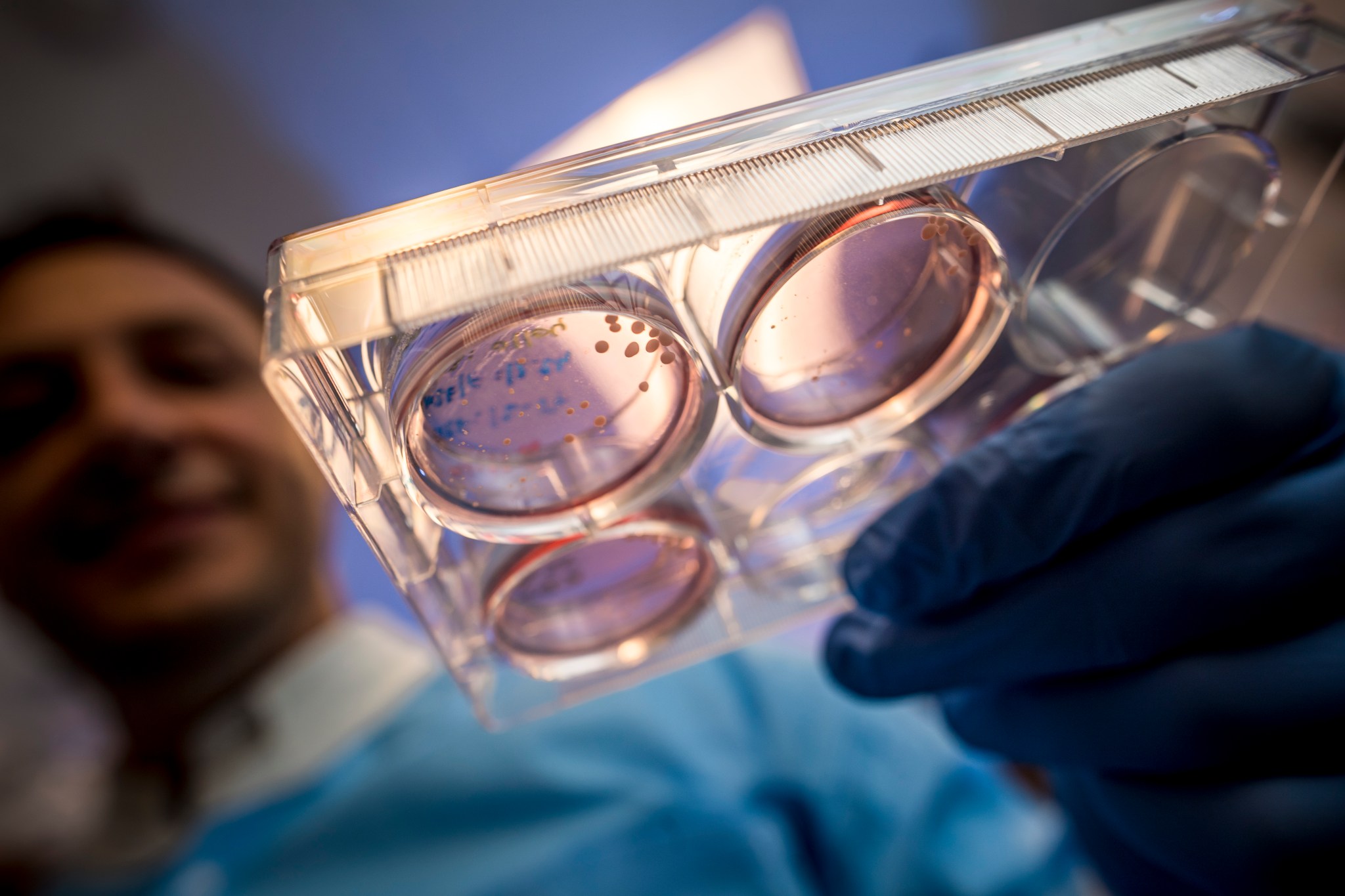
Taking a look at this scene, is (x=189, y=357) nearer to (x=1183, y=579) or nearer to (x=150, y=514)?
(x=150, y=514)

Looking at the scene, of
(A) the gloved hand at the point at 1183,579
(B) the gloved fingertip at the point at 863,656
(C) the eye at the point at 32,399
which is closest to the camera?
(A) the gloved hand at the point at 1183,579

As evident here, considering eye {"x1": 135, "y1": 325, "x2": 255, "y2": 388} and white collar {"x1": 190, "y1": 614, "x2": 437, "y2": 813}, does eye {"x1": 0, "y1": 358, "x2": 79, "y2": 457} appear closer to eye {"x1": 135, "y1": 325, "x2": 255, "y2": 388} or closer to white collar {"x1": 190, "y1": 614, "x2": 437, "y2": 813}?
eye {"x1": 135, "y1": 325, "x2": 255, "y2": 388}

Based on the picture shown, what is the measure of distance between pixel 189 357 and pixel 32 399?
0.22 m

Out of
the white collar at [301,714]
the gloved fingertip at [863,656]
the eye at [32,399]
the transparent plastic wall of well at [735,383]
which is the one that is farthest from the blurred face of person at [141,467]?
the gloved fingertip at [863,656]

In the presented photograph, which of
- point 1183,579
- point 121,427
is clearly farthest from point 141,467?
point 1183,579

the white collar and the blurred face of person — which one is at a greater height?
the blurred face of person

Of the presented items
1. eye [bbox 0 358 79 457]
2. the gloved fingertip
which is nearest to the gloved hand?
the gloved fingertip

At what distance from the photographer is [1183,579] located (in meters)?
0.67

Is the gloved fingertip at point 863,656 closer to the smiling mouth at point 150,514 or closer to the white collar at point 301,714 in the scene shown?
the white collar at point 301,714

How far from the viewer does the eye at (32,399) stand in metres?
1.17

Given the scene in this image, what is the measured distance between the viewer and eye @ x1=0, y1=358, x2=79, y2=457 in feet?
3.83

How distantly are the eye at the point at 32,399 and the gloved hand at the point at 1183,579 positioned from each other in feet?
3.88

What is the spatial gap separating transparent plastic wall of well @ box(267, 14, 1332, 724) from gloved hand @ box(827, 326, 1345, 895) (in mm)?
77

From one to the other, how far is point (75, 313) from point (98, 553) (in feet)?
1.24
